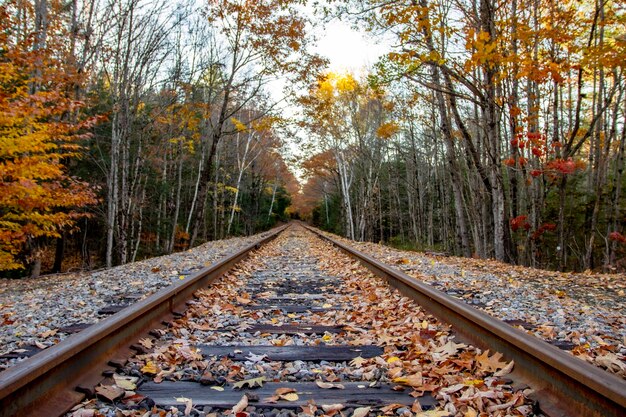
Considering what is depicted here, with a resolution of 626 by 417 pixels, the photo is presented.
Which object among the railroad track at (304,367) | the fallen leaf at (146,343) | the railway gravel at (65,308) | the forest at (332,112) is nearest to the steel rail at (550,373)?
the railroad track at (304,367)

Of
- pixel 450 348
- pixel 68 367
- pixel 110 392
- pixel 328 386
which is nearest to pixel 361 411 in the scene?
pixel 328 386

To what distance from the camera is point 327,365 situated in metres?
3.20

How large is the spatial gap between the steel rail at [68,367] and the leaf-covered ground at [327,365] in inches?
4.9

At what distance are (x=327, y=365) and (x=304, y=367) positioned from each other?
173 mm

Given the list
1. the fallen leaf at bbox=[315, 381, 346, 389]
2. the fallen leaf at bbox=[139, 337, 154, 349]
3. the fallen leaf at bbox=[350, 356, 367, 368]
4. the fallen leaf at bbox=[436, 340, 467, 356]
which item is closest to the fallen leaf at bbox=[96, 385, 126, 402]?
the fallen leaf at bbox=[139, 337, 154, 349]

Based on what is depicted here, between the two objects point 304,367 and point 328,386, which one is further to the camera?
point 304,367

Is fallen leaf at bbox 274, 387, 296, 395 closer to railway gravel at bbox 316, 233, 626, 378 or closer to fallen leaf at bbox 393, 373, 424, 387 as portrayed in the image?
fallen leaf at bbox 393, 373, 424, 387

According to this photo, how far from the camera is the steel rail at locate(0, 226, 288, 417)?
6.80 ft

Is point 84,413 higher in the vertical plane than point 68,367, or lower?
lower

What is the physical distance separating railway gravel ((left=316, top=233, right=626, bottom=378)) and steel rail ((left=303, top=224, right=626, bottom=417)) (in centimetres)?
45

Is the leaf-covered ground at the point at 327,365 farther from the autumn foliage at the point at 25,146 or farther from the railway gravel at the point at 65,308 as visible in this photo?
the autumn foliage at the point at 25,146

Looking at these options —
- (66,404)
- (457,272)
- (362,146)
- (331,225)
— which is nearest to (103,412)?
(66,404)

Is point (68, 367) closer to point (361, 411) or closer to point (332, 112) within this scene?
point (361, 411)

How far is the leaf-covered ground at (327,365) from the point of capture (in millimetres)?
2398
